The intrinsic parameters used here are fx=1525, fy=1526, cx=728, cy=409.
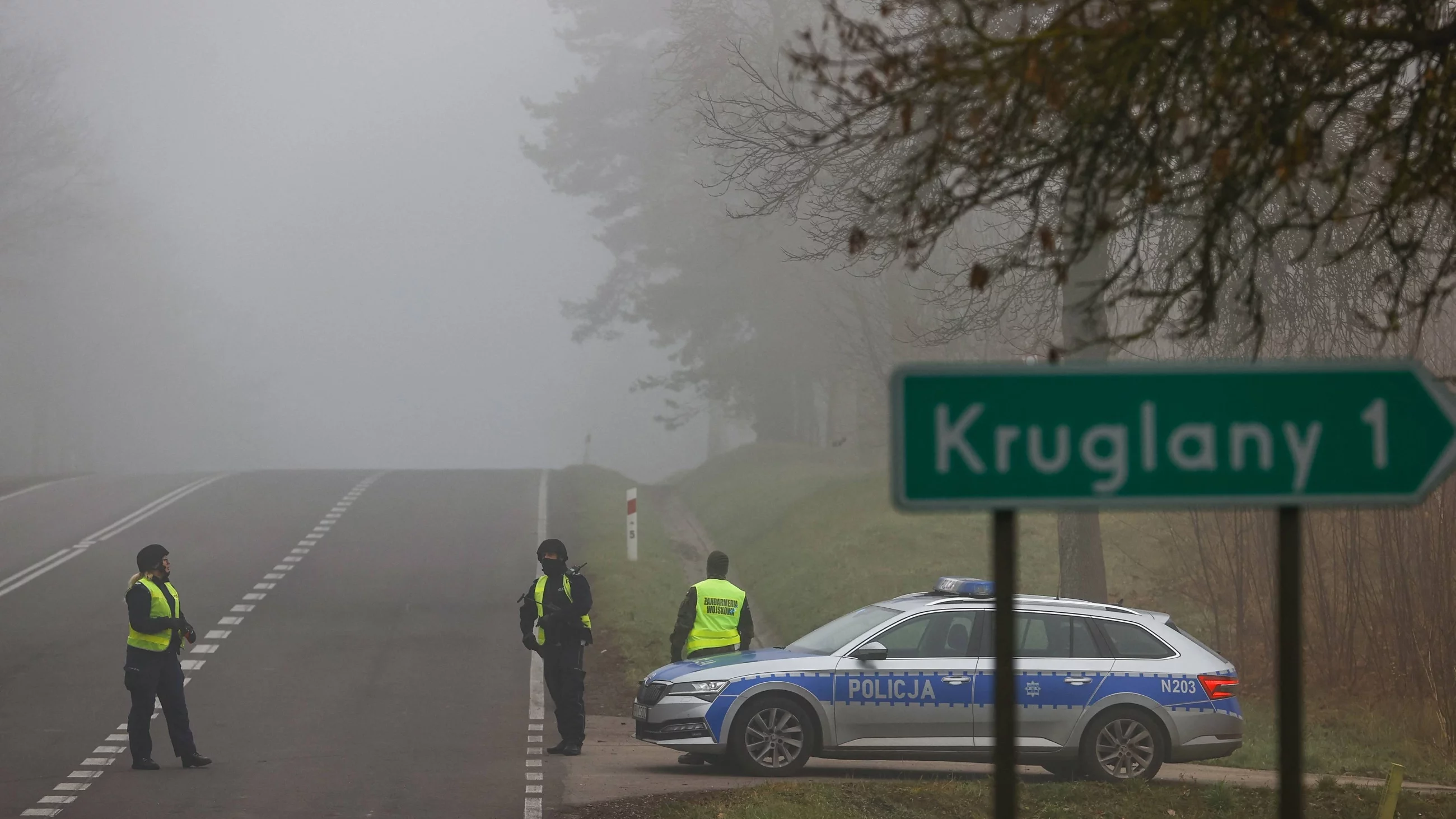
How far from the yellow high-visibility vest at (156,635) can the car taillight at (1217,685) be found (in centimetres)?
858

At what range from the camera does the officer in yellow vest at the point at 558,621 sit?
13844 millimetres

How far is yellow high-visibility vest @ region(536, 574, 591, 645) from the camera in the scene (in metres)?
14.0

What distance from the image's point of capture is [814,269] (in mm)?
38562

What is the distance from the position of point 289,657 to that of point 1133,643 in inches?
393

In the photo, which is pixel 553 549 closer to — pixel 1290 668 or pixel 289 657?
pixel 289 657

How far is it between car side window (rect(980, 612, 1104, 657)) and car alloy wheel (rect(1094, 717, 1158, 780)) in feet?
2.12

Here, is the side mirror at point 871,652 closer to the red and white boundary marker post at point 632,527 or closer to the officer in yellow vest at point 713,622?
the officer in yellow vest at point 713,622

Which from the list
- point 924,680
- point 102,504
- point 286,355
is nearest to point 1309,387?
point 924,680

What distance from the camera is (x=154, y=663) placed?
1300 cm

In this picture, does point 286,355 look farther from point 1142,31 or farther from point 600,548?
point 1142,31

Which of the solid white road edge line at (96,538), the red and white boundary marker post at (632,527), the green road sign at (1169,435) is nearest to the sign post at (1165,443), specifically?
the green road sign at (1169,435)

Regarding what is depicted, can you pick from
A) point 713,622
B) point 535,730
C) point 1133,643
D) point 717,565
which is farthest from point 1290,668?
point 535,730

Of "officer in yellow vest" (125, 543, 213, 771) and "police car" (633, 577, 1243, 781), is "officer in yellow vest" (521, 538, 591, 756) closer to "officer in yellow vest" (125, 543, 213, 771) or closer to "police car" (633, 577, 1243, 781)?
"police car" (633, 577, 1243, 781)

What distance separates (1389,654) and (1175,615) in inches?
168
